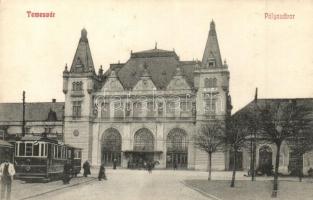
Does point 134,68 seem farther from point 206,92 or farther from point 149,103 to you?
point 206,92

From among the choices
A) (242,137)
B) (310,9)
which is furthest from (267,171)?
(310,9)

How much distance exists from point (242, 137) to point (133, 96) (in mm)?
33675

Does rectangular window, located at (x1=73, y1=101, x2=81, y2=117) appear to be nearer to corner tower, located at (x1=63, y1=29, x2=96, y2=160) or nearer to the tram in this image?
corner tower, located at (x1=63, y1=29, x2=96, y2=160)

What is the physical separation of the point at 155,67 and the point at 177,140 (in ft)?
32.2

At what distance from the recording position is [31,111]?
73.6 metres

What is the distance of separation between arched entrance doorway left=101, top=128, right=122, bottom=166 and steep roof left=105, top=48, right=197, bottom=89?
5.76 metres

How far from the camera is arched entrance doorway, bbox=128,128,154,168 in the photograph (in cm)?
6184

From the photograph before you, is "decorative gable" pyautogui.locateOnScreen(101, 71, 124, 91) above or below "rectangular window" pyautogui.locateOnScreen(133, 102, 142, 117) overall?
above

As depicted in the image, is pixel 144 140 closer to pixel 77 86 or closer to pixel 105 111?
pixel 105 111

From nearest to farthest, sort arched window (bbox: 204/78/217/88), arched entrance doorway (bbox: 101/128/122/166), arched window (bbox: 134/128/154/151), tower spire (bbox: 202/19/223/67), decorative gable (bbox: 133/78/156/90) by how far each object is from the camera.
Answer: arched window (bbox: 204/78/217/88), tower spire (bbox: 202/19/223/67), arched window (bbox: 134/128/154/151), decorative gable (bbox: 133/78/156/90), arched entrance doorway (bbox: 101/128/122/166)

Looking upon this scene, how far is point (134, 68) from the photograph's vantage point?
6744 centimetres

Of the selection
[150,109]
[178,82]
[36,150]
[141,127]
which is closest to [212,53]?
[178,82]

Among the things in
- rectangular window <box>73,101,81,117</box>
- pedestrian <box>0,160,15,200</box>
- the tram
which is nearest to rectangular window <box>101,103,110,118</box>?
rectangular window <box>73,101,81,117</box>

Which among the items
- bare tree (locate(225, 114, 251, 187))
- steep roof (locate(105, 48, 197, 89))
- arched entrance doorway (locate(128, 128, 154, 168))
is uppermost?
steep roof (locate(105, 48, 197, 89))
